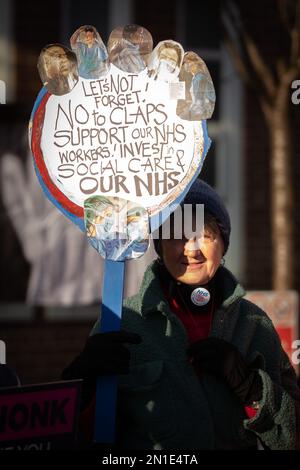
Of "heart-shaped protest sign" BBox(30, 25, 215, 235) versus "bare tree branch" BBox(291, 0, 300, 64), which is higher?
"bare tree branch" BBox(291, 0, 300, 64)

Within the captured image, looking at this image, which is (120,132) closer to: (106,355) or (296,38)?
(106,355)

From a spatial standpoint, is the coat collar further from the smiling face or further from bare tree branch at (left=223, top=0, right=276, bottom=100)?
bare tree branch at (left=223, top=0, right=276, bottom=100)

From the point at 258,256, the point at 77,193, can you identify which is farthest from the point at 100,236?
the point at 258,256

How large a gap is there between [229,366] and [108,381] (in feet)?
1.11

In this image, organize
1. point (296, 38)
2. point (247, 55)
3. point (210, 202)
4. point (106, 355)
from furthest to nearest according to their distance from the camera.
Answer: point (247, 55)
point (296, 38)
point (210, 202)
point (106, 355)

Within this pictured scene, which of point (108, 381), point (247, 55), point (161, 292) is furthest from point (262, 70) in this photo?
point (108, 381)

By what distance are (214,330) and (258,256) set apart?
4.90 metres

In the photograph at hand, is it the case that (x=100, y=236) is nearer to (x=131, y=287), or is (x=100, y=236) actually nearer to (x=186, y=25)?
(x=131, y=287)

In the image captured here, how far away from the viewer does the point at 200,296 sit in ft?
8.36

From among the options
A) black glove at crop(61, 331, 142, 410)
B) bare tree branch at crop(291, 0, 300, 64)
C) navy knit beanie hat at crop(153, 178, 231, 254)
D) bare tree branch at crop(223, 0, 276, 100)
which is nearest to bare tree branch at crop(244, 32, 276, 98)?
bare tree branch at crop(223, 0, 276, 100)

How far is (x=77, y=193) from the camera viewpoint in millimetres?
2568

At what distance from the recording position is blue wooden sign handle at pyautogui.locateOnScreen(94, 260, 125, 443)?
2.39m

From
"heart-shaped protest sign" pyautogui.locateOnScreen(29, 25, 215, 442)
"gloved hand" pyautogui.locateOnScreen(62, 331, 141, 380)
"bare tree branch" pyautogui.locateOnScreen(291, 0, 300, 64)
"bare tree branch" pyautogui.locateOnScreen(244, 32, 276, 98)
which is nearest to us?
"gloved hand" pyautogui.locateOnScreen(62, 331, 141, 380)

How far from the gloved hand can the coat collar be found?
16cm
